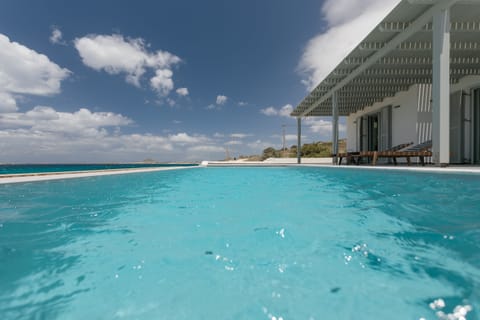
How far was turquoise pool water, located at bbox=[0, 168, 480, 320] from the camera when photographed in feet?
3.55

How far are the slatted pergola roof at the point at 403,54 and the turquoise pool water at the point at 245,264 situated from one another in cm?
613

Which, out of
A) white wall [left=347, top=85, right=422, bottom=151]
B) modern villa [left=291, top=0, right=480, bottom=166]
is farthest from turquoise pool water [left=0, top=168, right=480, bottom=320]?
white wall [left=347, top=85, right=422, bottom=151]

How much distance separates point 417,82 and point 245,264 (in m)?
14.1

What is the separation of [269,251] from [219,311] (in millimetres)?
771

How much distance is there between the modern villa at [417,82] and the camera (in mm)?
5957

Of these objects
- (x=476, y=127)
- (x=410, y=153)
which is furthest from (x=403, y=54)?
(x=476, y=127)

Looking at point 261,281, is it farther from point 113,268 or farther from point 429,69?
point 429,69

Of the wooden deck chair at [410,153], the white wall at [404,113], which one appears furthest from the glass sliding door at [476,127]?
the white wall at [404,113]

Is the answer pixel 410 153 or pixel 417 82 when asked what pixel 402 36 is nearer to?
pixel 410 153

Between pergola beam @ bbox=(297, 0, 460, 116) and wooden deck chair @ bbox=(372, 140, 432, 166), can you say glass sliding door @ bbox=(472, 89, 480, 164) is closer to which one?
wooden deck chair @ bbox=(372, 140, 432, 166)

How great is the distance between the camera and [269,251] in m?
1.75

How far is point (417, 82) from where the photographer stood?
1102 centimetres

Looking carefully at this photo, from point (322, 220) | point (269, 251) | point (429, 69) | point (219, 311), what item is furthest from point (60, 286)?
point (429, 69)

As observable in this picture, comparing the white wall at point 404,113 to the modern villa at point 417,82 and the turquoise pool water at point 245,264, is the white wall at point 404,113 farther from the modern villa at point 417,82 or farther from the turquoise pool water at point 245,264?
the turquoise pool water at point 245,264
